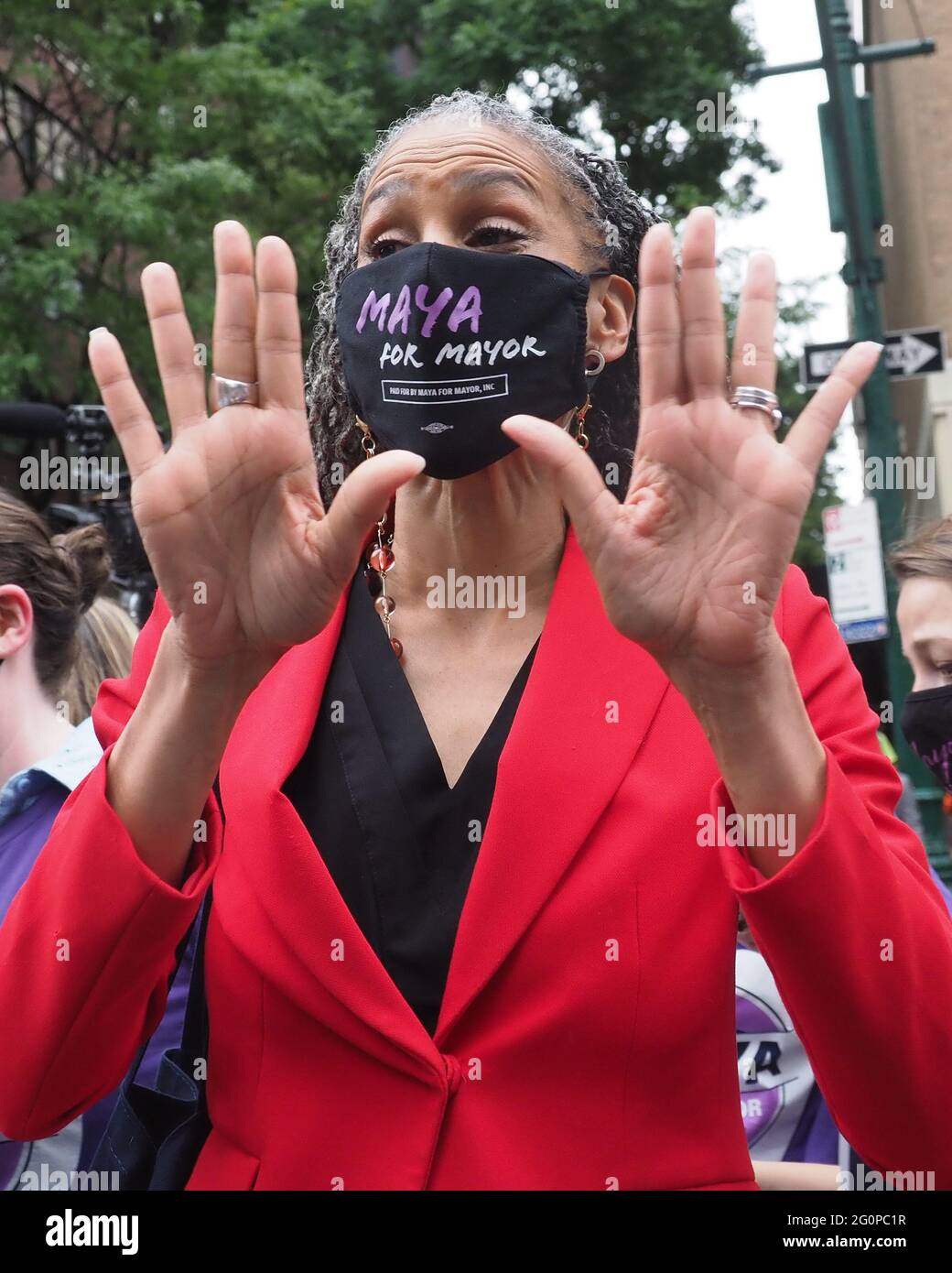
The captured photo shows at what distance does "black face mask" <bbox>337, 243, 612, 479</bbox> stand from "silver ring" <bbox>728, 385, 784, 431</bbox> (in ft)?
1.80

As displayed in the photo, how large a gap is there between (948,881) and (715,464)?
7122 millimetres

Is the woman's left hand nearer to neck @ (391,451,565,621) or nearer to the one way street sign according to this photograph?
neck @ (391,451,565,621)

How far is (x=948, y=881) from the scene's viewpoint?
8281mm

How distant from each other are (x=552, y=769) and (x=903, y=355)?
23.9 feet

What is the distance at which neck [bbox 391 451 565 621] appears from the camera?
2.34 m

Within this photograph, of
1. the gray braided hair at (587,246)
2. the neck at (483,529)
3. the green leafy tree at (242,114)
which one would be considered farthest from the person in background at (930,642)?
the green leafy tree at (242,114)

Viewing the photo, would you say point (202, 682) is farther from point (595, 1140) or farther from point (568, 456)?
point (595, 1140)

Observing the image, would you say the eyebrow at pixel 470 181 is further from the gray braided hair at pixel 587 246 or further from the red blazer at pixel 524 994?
the red blazer at pixel 524 994

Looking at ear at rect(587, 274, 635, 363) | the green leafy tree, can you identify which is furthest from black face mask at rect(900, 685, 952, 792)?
the green leafy tree

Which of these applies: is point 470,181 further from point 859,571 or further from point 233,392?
point 859,571

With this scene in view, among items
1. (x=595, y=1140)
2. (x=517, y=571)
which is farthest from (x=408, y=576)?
(x=595, y=1140)

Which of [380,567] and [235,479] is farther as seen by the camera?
[380,567]

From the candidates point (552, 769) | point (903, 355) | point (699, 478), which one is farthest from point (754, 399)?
point (903, 355)

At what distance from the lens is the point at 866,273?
30.8 ft
